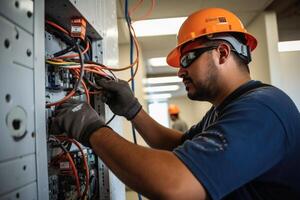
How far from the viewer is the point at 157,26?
12.1 feet

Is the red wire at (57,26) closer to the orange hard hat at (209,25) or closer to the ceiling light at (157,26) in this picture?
the orange hard hat at (209,25)

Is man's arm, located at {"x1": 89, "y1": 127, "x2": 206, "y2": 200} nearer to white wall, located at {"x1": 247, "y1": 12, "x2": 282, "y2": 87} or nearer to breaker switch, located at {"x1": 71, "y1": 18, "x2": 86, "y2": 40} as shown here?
breaker switch, located at {"x1": 71, "y1": 18, "x2": 86, "y2": 40}

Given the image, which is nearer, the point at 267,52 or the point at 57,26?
the point at 57,26

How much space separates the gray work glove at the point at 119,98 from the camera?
120 centimetres

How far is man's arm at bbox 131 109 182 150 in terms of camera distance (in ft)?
4.91

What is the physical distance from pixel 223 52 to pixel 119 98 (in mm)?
486

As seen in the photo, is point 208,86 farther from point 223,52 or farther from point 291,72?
point 291,72

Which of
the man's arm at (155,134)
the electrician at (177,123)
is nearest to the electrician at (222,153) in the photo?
the man's arm at (155,134)

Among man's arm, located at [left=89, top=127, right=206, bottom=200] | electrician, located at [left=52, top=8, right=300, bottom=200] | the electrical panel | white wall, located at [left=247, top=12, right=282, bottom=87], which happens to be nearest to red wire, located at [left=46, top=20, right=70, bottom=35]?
the electrical panel

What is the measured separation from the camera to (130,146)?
31.0 inches

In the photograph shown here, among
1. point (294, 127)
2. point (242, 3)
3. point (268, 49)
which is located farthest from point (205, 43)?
point (268, 49)

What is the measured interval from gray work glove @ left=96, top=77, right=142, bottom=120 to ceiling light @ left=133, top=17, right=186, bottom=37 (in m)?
2.26

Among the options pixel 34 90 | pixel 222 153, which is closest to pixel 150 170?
pixel 222 153

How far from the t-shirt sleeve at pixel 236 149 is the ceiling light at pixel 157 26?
112 inches
